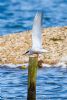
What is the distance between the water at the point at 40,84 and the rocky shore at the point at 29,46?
1.35m

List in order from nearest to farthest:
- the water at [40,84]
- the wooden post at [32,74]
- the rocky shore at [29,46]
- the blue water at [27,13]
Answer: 1. the wooden post at [32,74]
2. the water at [40,84]
3. the rocky shore at [29,46]
4. the blue water at [27,13]

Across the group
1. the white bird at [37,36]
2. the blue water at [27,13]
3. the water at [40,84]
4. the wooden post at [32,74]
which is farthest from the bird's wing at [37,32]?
the blue water at [27,13]

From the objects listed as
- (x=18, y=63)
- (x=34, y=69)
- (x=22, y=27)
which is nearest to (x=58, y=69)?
(x=18, y=63)

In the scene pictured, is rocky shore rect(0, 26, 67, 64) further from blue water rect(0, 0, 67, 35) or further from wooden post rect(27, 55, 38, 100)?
blue water rect(0, 0, 67, 35)

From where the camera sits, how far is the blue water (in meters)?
54.6

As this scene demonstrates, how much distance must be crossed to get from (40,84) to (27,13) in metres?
29.9

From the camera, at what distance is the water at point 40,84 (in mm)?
29375

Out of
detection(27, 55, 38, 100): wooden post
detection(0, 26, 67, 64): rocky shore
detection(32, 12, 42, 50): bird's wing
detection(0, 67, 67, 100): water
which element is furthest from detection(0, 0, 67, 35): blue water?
detection(27, 55, 38, 100): wooden post

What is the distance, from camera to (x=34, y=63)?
25.9 meters

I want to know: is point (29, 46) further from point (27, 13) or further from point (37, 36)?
point (27, 13)

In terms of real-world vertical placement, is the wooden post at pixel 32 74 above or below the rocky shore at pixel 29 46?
below

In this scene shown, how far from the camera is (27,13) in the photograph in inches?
2422

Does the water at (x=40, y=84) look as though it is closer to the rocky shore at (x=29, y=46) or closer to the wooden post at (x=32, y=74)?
the rocky shore at (x=29, y=46)

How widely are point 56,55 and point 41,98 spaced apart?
790cm
